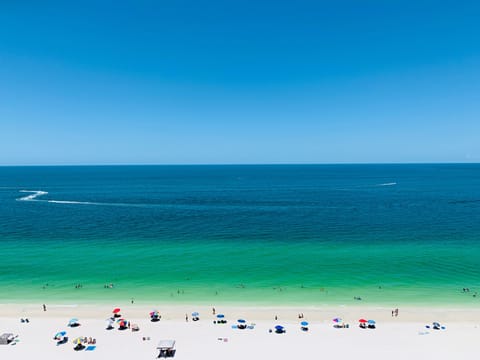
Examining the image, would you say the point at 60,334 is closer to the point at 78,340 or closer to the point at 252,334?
the point at 78,340

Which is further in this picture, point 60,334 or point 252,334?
point 252,334

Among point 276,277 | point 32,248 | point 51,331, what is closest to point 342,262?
point 276,277

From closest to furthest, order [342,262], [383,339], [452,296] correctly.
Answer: [383,339], [452,296], [342,262]

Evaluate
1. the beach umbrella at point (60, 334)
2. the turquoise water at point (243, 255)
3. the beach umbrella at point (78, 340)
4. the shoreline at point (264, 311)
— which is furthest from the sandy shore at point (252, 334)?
the turquoise water at point (243, 255)

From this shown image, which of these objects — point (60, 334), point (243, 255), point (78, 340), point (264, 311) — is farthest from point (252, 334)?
point (243, 255)

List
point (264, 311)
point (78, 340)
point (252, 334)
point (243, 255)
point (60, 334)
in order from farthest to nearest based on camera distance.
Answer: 1. point (243, 255)
2. point (264, 311)
3. point (252, 334)
4. point (60, 334)
5. point (78, 340)

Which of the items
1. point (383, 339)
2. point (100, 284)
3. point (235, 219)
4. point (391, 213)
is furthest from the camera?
point (391, 213)

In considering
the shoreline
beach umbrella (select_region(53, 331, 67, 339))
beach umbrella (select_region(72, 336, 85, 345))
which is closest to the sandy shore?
the shoreline

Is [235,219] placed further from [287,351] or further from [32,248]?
[287,351]

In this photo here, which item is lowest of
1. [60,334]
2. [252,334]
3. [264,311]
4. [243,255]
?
[252,334]
